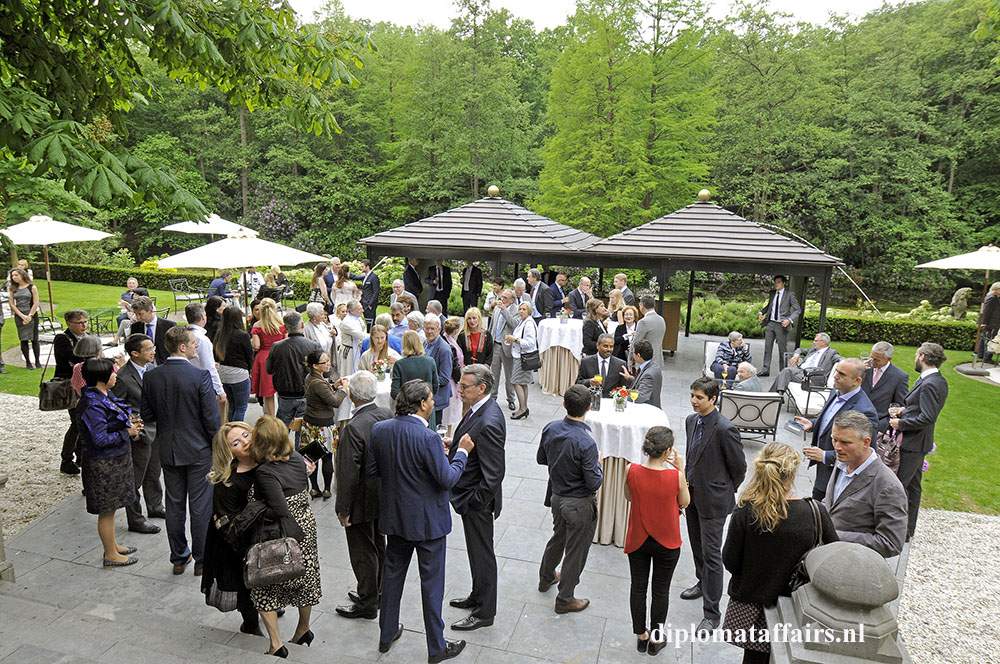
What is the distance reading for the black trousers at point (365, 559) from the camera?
15.5 feet

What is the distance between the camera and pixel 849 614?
2582 millimetres

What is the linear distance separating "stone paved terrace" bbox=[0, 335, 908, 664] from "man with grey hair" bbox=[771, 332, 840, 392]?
3932 mm

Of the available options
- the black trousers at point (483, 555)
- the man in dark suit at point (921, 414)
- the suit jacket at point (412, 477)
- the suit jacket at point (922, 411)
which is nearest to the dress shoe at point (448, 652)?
the black trousers at point (483, 555)

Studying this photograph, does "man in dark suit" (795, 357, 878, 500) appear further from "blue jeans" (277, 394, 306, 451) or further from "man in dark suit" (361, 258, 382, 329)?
"man in dark suit" (361, 258, 382, 329)

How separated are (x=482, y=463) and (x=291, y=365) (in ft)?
11.3

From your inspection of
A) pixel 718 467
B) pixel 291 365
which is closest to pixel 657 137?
pixel 291 365

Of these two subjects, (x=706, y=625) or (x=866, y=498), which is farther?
(x=706, y=625)

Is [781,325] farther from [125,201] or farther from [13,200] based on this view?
[13,200]

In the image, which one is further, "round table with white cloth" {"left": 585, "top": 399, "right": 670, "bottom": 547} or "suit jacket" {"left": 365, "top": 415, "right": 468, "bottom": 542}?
"round table with white cloth" {"left": 585, "top": 399, "right": 670, "bottom": 547}

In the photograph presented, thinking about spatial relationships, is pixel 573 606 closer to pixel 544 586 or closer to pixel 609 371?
pixel 544 586

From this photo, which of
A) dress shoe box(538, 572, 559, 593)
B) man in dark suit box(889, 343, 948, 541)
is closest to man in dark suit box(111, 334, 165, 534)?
dress shoe box(538, 572, 559, 593)

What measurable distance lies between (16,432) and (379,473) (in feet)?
24.9

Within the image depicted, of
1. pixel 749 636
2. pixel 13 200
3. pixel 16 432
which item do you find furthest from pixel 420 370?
pixel 13 200

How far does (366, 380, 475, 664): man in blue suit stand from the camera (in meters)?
4.16
